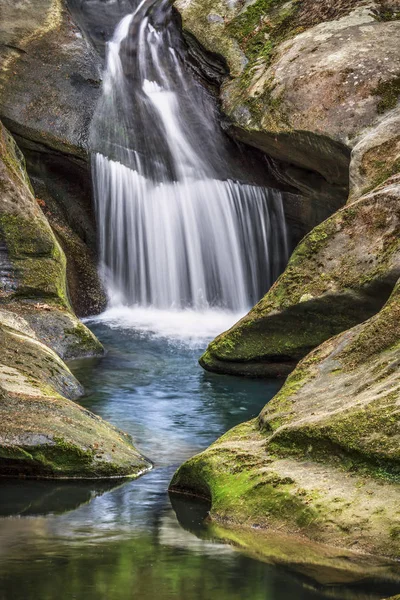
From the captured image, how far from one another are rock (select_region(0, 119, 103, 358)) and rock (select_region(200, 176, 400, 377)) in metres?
2.18

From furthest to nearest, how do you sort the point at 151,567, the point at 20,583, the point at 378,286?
the point at 378,286
the point at 151,567
the point at 20,583

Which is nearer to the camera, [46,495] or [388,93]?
[46,495]

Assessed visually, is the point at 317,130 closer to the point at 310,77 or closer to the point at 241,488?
the point at 310,77

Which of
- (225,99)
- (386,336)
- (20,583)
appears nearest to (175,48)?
(225,99)

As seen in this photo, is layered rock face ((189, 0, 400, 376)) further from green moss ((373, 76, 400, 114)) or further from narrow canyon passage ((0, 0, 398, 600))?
narrow canyon passage ((0, 0, 398, 600))

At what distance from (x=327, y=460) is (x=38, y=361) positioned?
13.9 ft

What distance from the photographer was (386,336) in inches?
287

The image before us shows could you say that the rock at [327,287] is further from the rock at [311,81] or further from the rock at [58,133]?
the rock at [58,133]

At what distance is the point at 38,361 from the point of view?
9500mm

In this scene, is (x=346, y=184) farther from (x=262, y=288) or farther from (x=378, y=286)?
(x=378, y=286)

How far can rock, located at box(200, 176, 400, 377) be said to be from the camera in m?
9.77

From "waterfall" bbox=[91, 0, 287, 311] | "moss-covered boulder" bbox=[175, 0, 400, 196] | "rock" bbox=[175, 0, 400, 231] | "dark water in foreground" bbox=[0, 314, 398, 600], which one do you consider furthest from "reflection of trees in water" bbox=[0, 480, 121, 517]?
"waterfall" bbox=[91, 0, 287, 311]

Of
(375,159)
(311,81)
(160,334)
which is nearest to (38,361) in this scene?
(160,334)

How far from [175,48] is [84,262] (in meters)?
5.16
